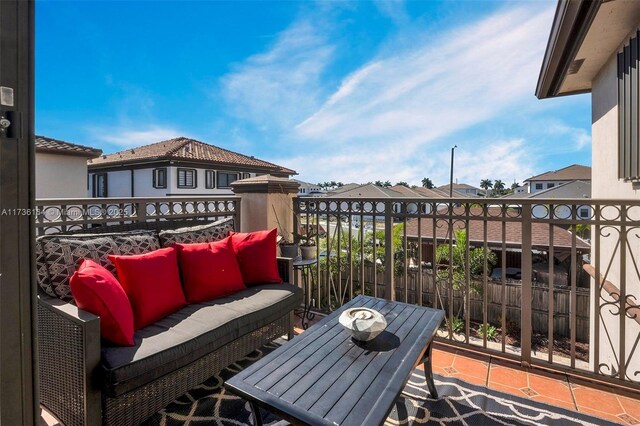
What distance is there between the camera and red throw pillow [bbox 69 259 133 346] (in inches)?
64.8

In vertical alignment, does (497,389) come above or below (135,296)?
below

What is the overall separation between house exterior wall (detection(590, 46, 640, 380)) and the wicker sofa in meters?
3.09

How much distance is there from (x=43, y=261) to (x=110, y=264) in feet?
1.13

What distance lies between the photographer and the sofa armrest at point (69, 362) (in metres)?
1.49

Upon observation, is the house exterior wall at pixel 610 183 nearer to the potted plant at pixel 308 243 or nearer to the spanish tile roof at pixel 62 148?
the potted plant at pixel 308 243

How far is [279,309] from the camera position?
2.48 metres

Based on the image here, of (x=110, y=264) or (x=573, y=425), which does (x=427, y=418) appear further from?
(x=110, y=264)

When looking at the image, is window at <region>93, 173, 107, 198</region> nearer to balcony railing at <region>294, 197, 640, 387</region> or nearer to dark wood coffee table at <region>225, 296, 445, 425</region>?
balcony railing at <region>294, 197, 640, 387</region>

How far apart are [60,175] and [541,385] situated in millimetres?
13898

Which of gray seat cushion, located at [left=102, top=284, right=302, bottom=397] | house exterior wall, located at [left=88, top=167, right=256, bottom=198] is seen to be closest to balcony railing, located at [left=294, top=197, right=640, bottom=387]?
gray seat cushion, located at [left=102, top=284, right=302, bottom=397]

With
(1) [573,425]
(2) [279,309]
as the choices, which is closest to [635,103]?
(1) [573,425]

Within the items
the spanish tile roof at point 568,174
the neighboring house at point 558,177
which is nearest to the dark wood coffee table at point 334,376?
the neighboring house at point 558,177

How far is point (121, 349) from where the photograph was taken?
1624mm

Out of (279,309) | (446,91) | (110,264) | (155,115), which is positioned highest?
(155,115)
